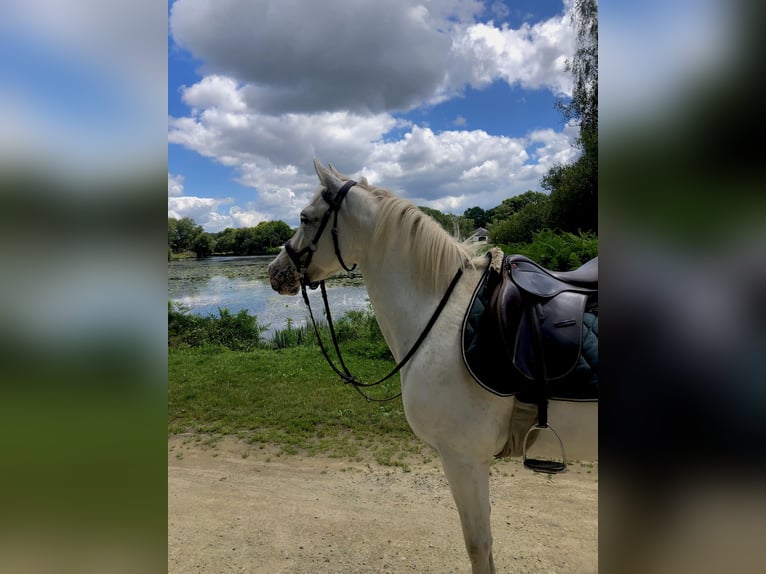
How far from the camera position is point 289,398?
21.4ft

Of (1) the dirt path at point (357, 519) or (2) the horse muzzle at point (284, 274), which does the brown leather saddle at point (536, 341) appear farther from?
(1) the dirt path at point (357, 519)

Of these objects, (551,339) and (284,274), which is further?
(284,274)

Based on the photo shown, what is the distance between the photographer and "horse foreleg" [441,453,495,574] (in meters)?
2.04

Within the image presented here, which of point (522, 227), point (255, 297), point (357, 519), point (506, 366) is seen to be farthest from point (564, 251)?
point (522, 227)

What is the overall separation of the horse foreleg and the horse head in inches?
49.7

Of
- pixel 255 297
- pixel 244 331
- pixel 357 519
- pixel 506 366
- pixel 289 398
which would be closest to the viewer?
pixel 506 366

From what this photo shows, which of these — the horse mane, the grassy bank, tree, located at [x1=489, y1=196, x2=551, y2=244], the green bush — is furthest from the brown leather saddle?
tree, located at [x1=489, y1=196, x2=551, y2=244]

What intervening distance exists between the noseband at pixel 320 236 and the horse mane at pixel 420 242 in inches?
9.5

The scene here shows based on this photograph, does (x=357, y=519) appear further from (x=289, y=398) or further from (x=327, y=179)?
(x=289, y=398)

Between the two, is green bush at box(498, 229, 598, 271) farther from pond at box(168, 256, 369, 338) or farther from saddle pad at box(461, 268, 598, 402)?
saddle pad at box(461, 268, 598, 402)

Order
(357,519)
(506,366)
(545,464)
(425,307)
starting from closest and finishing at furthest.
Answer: (506,366) < (545,464) < (425,307) < (357,519)

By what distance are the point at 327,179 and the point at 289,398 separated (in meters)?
4.92

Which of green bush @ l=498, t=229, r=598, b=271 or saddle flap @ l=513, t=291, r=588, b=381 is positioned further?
green bush @ l=498, t=229, r=598, b=271
